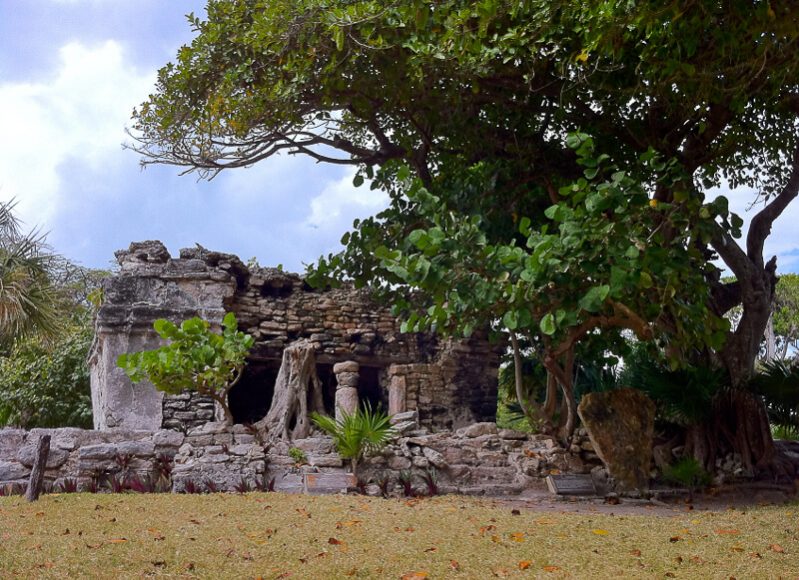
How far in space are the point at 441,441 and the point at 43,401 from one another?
30.7 feet

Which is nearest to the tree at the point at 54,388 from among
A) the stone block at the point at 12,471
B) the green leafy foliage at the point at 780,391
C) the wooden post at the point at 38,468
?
the stone block at the point at 12,471

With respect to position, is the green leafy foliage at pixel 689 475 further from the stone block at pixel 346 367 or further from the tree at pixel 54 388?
the tree at pixel 54 388

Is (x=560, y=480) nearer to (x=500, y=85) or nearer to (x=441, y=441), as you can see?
(x=441, y=441)

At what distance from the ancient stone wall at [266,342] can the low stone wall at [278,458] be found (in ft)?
6.57

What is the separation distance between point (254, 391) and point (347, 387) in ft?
8.02

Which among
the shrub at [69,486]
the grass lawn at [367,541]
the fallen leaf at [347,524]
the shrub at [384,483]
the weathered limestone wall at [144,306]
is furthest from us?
the weathered limestone wall at [144,306]

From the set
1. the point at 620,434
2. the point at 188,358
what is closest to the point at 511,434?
A: the point at 620,434

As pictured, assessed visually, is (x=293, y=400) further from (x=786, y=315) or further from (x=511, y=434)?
(x=786, y=315)

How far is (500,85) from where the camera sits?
9.27 meters

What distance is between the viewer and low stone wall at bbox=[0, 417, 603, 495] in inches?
323

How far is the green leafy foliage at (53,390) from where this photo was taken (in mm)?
15242

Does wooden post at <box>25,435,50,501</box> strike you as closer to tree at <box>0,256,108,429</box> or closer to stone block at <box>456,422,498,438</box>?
stone block at <box>456,422,498,438</box>

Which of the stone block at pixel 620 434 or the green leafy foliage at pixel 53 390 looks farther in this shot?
the green leafy foliage at pixel 53 390

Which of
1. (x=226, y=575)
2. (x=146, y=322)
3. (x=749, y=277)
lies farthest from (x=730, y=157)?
(x=226, y=575)
